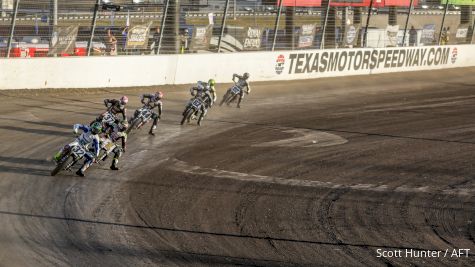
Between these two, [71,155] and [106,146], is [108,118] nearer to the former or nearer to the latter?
[106,146]

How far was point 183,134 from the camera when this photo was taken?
66.1 ft

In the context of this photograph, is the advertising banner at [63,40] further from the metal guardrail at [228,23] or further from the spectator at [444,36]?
the spectator at [444,36]

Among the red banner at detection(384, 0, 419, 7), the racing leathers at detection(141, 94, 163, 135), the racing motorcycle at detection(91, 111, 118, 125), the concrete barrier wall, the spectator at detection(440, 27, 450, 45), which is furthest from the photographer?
the spectator at detection(440, 27, 450, 45)

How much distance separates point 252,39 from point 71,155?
1745 centimetres

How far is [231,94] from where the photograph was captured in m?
24.8

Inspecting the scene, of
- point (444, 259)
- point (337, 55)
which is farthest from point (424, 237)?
point (337, 55)

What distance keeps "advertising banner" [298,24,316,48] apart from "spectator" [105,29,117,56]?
8.82 meters

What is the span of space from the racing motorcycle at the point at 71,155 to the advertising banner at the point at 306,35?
19299 mm

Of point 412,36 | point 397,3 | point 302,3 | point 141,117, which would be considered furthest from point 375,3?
point 141,117

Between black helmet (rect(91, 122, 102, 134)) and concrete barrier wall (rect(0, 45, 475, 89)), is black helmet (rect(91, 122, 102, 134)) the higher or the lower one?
the lower one

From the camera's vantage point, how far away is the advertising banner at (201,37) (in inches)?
1155

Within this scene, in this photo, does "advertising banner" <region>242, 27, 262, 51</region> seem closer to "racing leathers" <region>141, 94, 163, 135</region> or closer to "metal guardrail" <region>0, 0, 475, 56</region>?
"metal guardrail" <region>0, 0, 475, 56</region>

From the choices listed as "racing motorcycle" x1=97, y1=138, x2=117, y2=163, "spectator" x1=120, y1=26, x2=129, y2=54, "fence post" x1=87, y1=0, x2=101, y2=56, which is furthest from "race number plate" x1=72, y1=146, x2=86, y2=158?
"spectator" x1=120, y1=26, x2=129, y2=54

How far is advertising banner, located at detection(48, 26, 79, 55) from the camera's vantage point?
2555 centimetres
